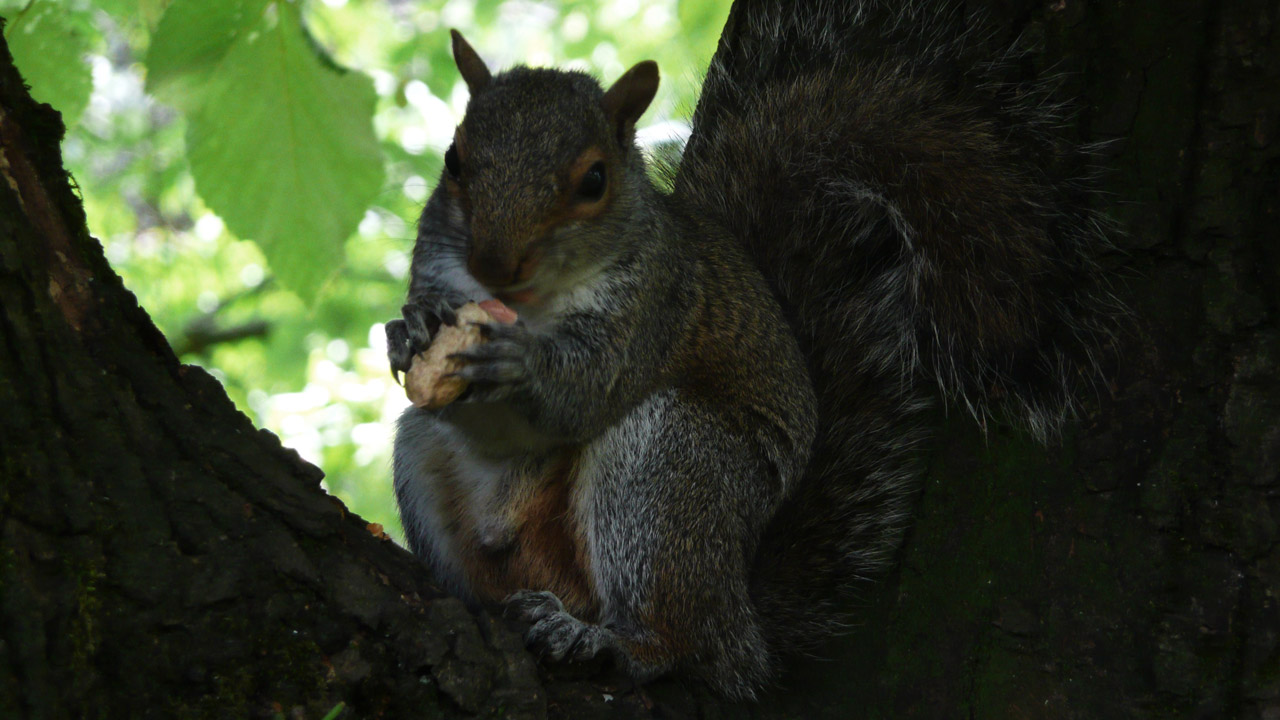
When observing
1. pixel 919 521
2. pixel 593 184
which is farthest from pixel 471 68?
pixel 919 521

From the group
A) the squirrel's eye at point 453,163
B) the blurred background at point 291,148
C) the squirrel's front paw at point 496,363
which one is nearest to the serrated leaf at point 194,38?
the blurred background at point 291,148

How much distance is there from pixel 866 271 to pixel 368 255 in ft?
10.5

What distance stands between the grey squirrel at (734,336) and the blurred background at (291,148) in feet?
0.78

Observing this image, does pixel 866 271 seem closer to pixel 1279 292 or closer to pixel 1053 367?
pixel 1053 367

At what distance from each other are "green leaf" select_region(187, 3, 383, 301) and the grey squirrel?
0.17m

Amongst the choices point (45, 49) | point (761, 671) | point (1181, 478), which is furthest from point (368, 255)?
point (1181, 478)

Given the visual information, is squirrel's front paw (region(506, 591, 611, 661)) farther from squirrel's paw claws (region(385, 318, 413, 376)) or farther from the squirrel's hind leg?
squirrel's paw claws (region(385, 318, 413, 376))

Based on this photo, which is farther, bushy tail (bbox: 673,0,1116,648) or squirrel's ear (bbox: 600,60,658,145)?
squirrel's ear (bbox: 600,60,658,145)

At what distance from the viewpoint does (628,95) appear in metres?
1.87

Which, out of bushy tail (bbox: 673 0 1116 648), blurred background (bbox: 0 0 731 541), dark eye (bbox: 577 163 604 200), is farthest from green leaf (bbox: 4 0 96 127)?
bushy tail (bbox: 673 0 1116 648)

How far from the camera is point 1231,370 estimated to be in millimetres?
1420

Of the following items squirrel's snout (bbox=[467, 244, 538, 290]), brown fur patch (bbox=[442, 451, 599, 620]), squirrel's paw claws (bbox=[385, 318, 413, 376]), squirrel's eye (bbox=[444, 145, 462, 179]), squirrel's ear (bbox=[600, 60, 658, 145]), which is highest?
squirrel's ear (bbox=[600, 60, 658, 145])

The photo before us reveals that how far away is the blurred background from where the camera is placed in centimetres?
158

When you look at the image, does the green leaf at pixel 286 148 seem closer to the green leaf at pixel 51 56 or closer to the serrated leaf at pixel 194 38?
the serrated leaf at pixel 194 38
